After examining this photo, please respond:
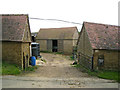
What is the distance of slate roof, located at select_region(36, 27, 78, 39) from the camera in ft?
117

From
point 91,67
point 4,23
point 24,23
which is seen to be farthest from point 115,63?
point 4,23

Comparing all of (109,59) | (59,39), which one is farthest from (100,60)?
(59,39)

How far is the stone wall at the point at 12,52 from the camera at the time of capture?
514 inches

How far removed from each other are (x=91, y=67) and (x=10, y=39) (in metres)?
9.94

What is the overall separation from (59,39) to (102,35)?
2163 cm

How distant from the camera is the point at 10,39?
13016 mm

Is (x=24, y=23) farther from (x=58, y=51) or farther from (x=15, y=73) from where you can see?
(x=58, y=51)

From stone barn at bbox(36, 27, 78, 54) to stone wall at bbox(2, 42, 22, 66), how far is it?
22541 mm

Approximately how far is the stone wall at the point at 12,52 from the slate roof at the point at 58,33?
2288cm

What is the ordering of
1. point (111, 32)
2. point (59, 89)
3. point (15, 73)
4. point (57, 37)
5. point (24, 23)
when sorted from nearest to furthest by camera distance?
1. point (59, 89)
2. point (15, 73)
3. point (24, 23)
4. point (111, 32)
5. point (57, 37)

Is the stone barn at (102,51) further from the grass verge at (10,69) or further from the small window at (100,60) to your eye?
the grass verge at (10,69)

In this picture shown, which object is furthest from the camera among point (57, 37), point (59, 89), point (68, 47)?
point (57, 37)

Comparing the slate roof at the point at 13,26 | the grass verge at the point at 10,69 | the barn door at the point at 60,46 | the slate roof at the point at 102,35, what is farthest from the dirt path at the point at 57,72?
the barn door at the point at 60,46

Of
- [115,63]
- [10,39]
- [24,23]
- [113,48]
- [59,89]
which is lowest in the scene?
[59,89]
